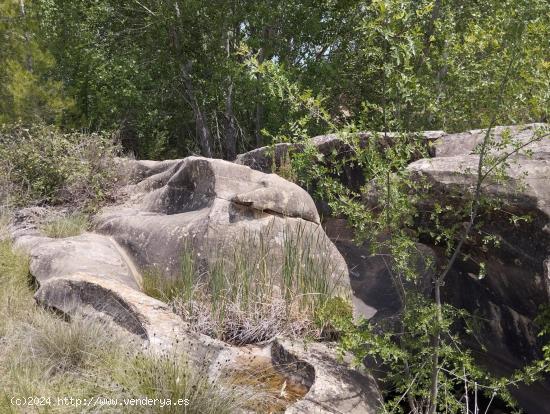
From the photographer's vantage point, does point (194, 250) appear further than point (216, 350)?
Yes

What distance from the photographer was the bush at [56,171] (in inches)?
325

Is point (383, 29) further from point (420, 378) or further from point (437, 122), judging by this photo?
point (437, 122)

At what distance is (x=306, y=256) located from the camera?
539cm

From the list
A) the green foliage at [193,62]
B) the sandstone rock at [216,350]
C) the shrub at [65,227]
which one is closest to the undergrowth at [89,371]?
the sandstone rock at [216,350]

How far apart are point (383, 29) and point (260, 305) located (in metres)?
2.44

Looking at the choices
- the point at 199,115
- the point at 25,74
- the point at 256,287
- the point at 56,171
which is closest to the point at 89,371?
the point at 256,287

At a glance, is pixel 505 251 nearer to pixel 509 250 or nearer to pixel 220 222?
pixel 509 250

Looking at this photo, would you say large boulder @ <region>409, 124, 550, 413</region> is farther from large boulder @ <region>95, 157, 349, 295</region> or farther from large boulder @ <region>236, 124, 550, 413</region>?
large boulder @ <region>95, 157, 349, 295</region>

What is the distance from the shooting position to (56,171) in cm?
837

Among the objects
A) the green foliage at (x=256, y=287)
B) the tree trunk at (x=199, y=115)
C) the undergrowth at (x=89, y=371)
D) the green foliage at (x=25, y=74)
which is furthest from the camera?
the tree trunk at (x=199, y=115)

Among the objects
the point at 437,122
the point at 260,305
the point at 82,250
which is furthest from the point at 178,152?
the point at 260,305

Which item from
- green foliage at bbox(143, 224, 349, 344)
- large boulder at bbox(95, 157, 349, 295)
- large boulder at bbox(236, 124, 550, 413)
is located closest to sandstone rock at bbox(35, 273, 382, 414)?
green foliage at bbox(143, 224, 349, 344)

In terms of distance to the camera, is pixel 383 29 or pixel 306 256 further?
pixel 306 256

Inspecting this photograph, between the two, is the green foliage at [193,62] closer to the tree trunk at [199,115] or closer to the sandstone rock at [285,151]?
the tree trunk at [199,115]
